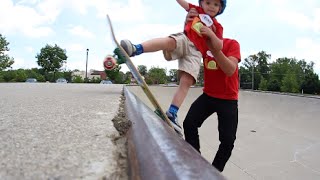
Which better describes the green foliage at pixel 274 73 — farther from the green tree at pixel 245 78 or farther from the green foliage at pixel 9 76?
the green foliage at pixel 9 76

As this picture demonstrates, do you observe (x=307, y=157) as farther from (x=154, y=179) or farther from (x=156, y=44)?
(x=154, y=179)

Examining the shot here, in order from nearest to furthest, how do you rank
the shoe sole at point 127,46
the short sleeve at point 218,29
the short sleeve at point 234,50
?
the short sleeve at point 218,29, the short sleeve at point 234,50, the shoe sole at point 127,46

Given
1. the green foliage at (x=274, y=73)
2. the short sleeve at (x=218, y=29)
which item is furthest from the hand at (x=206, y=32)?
the green foliage at (x=274, y=73)

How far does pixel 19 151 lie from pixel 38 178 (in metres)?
0.28

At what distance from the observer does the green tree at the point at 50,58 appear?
5353cm

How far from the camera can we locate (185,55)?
368cm

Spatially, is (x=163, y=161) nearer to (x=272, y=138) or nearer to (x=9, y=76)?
(x=272, y=138)

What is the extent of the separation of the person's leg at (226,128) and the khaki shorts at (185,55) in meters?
0.75

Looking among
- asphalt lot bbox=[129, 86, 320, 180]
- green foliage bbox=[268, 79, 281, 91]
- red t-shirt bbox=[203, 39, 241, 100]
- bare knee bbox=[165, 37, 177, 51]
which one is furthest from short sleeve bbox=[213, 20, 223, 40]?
green foliage bbox=[268, 79, 281, 91]

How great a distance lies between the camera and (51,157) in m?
0.87

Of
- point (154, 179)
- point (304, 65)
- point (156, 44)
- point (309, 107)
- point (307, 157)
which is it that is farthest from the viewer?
point (304, 65)

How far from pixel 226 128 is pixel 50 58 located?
54290mm

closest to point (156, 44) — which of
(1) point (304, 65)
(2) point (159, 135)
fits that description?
(2) point (159, 135)

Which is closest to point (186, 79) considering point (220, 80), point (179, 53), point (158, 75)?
point (179, 53)
